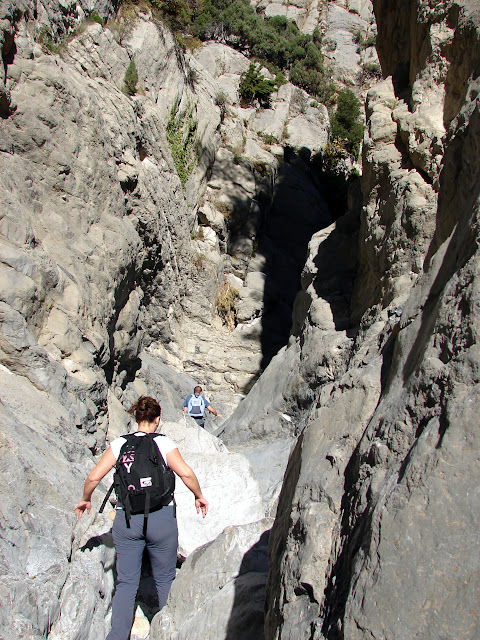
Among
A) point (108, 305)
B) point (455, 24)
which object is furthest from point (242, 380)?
point (455, 24)

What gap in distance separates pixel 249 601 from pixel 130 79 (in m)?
9.66

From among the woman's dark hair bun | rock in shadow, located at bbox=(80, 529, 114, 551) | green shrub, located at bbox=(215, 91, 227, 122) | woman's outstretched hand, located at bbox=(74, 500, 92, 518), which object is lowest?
rock in shadow, located at bbox=(80, 529, 114, 551)

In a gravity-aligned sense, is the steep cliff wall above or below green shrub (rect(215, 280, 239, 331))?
below

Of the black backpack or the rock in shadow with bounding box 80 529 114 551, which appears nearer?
the black backpack

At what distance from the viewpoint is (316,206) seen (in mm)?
17094

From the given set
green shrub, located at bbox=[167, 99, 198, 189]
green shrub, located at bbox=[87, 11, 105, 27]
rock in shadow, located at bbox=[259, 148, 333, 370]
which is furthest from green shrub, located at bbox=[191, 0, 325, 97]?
green shrub, located at bbox=[87, 11, 105, 27]

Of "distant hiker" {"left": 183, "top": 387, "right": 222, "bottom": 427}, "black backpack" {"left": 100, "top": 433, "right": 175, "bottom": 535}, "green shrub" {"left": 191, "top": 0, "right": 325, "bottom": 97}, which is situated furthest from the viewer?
"green shrub" {"left": 191, "top": 0, "right": 325, "bottom": 97}

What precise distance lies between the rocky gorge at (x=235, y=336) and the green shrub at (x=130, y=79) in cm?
18

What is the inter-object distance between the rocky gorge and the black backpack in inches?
23.8

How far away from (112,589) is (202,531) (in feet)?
3.16

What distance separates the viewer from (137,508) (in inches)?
111

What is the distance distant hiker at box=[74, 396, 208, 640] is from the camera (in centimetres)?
281

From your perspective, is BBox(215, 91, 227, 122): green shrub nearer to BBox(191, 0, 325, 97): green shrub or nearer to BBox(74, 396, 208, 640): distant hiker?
BBox(191, 0, 325, 97): green shrub

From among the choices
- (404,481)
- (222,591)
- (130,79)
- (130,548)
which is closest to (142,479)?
(130,548)
